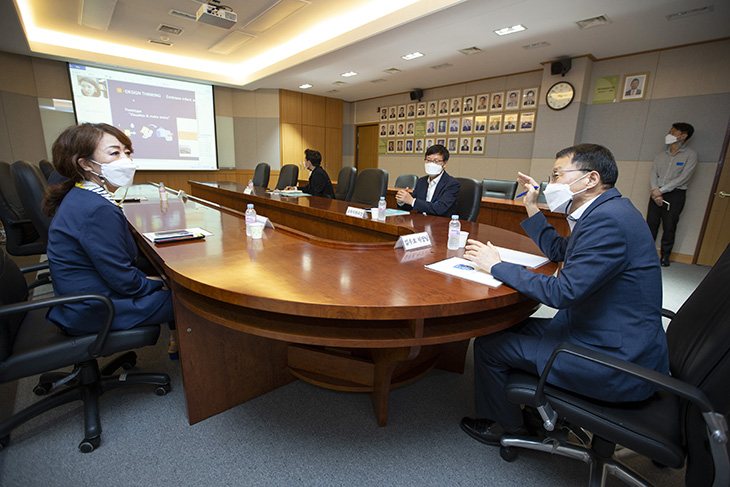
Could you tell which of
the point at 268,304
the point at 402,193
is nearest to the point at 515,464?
the point at 268,304

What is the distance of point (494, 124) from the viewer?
632 centimetres

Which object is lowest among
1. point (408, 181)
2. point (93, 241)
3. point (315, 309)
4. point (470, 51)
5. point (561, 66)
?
point (315, 309)

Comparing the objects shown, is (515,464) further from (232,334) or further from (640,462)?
(232,334)

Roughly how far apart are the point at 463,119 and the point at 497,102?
728 millimetres

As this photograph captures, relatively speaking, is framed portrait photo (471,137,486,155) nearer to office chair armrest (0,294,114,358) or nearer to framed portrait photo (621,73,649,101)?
framed portrait photo (621,73,649,101)

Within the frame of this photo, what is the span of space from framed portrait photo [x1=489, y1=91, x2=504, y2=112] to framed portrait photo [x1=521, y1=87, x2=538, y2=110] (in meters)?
0.38

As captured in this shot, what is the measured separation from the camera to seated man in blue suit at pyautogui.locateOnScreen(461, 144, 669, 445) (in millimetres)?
1058

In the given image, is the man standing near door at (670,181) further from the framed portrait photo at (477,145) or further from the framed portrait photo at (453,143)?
the framed portrait photo at (453,143)

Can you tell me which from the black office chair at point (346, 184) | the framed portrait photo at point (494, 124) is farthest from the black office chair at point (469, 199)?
the framed portrait photo at point (494, 124)

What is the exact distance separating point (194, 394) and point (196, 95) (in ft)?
24.9

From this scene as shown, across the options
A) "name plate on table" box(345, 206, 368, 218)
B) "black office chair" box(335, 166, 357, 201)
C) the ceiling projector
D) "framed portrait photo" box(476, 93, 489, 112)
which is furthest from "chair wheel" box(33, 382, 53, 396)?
"framed portrait photo" box(476, 93, 489, 112)

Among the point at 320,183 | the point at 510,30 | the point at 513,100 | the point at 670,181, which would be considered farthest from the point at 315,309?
the point at 513,100

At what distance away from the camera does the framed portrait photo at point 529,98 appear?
5723 millimetres

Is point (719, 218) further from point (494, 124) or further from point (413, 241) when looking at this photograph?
point (413, 241)
